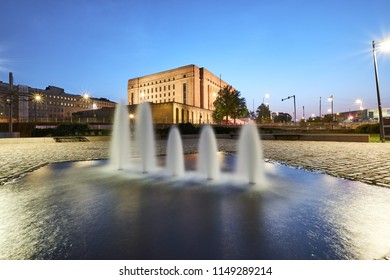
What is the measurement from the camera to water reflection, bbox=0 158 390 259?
248 cm

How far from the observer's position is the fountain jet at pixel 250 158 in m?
6.18

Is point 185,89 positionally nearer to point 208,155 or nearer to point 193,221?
point 208,155

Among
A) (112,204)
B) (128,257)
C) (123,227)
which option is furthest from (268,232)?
(112,204)

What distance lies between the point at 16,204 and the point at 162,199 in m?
2.65

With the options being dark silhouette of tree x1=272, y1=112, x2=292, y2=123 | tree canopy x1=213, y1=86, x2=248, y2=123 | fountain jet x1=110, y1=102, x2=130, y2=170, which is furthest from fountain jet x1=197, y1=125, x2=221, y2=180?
dark silhouette of tree x1=272, y1=112, x2=292, y2=123

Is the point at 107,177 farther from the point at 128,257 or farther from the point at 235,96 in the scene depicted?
the point at 235,96

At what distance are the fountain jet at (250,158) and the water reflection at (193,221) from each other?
0.78 meters

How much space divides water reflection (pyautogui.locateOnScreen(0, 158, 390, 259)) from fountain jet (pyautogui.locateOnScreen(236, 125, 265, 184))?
779 mm

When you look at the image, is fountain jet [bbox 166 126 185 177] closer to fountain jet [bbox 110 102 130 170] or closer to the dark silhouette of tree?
fountain jet [bbox 110 102 130 170]

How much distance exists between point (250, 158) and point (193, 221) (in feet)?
12.2

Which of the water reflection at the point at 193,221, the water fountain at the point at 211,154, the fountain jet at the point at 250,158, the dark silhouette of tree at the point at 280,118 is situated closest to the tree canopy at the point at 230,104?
the water fountain at the point at 211,154

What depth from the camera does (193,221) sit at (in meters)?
3.26

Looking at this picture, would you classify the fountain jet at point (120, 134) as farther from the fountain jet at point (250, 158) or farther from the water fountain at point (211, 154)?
the fountain jet at point (250, 158)
